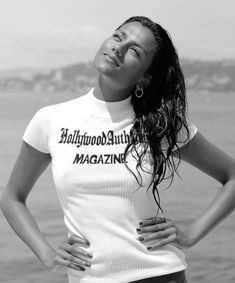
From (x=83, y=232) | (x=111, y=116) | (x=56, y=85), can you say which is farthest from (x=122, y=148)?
(x=56, y=85)

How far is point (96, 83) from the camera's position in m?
1.46

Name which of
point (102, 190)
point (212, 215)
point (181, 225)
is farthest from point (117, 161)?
point (181, 225)

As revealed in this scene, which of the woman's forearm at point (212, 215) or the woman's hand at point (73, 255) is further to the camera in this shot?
the woman's forearm at point (212, 215)

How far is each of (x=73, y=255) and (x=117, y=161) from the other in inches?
8.0

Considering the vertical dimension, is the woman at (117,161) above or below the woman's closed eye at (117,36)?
below

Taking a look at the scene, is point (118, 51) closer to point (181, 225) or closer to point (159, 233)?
point (159, 233)

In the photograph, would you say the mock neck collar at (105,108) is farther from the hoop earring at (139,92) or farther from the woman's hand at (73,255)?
the woman's hand at (73,255)

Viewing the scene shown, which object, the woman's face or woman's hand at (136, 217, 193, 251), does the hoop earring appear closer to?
the woman's face

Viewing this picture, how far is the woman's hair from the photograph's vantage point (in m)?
1.44

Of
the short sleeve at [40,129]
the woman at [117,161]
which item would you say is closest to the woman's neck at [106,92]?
the woman at [117,161]

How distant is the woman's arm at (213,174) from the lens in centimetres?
158

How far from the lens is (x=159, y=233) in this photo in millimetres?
1442

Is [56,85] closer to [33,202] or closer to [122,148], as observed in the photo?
[33,202]

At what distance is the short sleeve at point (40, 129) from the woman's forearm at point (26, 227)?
6.0 inches
